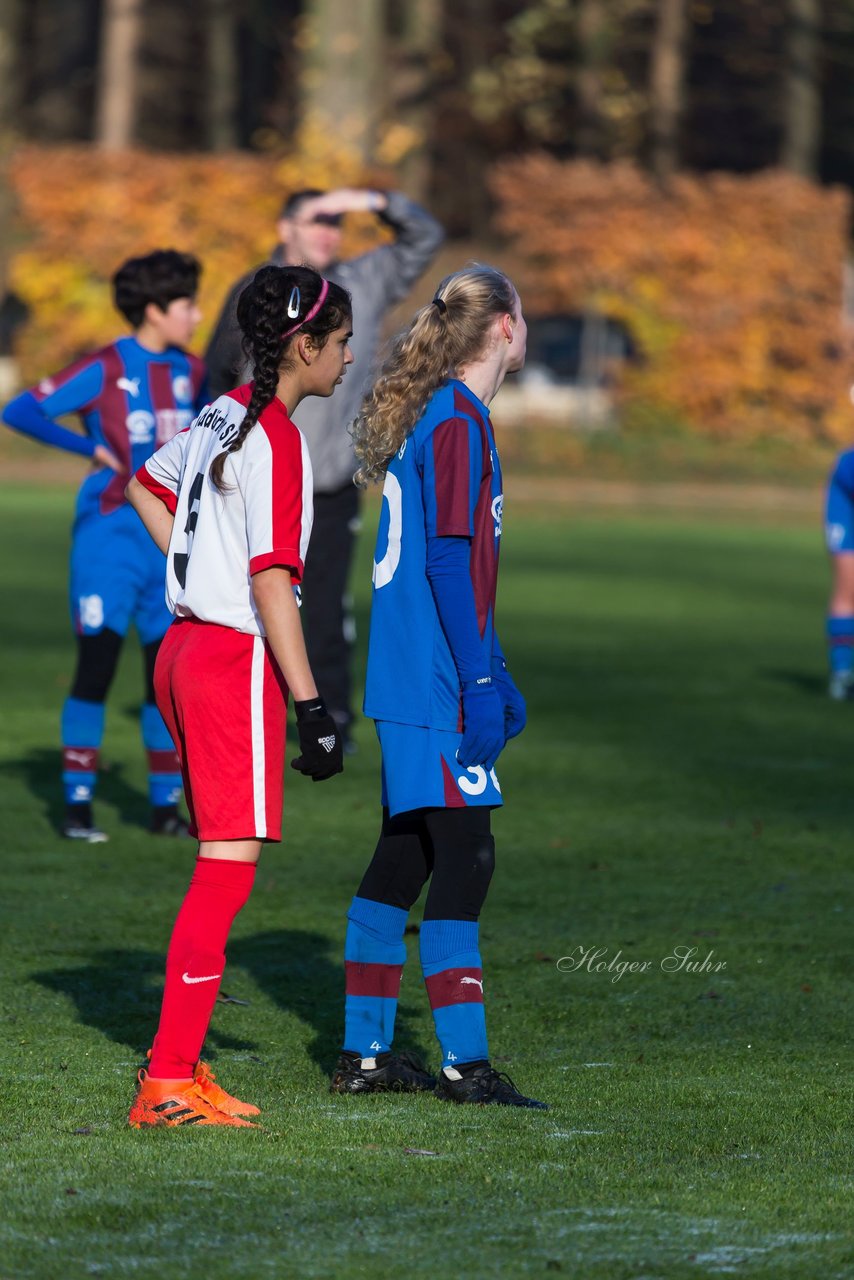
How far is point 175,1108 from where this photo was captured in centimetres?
446

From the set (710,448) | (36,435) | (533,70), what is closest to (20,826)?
(36,435)

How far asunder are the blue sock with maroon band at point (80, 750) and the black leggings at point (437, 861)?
133 inches

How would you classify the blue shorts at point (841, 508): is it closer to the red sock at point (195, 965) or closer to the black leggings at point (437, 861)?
the black leggings at point (437, 861)

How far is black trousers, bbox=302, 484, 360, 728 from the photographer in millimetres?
9836

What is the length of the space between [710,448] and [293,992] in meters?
31.0

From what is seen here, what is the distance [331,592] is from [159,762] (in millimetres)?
2037

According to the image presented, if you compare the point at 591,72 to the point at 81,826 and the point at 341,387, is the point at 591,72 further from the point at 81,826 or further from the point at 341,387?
the point at 81,826

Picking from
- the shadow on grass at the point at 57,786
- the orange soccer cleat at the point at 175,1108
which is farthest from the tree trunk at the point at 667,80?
the orange soccer cleat at the point at 175,1108

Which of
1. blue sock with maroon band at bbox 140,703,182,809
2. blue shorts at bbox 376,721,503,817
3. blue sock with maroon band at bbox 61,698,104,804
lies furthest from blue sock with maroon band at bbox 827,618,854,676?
blue shorts at bbox 376,721,503,817

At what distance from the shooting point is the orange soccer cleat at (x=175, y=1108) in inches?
175

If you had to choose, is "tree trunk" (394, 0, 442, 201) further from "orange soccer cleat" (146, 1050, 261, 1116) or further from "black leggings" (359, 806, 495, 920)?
"orange soccer cleat" (146, 1050, 261, 1116)

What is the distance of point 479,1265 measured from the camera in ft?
11.9

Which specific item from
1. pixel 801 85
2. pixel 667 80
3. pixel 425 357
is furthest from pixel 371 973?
pixel 667 80

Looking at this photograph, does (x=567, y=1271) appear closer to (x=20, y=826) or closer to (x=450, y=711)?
(x=450, y=711)
